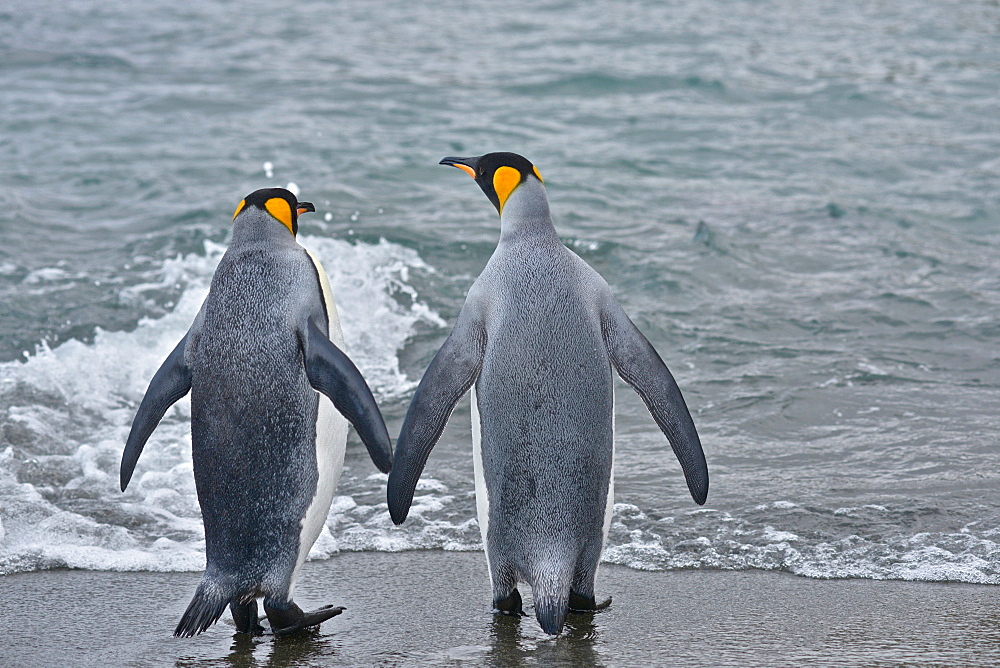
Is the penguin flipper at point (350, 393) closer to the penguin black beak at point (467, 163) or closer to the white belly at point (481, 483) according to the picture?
the white belly at point (481, 483)

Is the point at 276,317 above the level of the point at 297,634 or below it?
above

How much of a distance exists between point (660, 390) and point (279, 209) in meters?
1.22

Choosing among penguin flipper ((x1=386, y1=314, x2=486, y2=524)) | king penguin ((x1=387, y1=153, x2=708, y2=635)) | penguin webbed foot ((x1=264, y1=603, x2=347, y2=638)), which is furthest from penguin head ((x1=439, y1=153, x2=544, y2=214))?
penguin webbed foot ((x1=264, y1=603, x2=347, y2=638))

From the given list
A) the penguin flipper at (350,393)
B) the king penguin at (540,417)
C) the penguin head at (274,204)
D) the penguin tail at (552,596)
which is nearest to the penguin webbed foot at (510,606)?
the king penguin at (540,417)

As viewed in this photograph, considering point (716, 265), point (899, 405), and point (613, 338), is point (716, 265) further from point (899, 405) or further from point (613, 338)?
point (613, 338)

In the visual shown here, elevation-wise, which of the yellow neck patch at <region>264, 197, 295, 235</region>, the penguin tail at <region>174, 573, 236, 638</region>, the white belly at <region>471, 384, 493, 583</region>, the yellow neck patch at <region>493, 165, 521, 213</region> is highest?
the yellow neck patch at <region>493, 165, 521, 213</region>

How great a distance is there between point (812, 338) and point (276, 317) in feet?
11.3

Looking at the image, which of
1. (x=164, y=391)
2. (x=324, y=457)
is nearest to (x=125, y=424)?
(x=164, y=391)

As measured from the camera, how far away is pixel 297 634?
3.07 meters

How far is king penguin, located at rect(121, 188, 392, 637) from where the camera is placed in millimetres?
3086

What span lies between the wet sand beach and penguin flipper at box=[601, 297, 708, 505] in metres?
0.38

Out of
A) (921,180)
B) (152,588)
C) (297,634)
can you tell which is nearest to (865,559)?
(297,634)

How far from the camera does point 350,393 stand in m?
3.07

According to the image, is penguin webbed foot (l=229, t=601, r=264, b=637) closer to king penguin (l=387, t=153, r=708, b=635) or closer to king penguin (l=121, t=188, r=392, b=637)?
king penguin (l=121, t=188, r=392, b=637)
